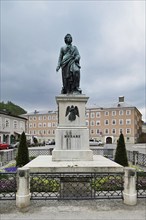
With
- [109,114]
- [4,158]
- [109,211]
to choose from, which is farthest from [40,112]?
[109,211]

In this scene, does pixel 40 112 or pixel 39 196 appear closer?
pixel 39 196

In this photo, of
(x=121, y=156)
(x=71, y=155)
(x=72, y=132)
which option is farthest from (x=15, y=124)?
(x=71, y=155)

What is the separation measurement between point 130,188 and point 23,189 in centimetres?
332

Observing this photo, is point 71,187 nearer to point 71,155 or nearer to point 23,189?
point 23,189

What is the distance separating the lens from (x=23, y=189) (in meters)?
5.95

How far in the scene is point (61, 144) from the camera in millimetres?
9773

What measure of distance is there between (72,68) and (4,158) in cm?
1162

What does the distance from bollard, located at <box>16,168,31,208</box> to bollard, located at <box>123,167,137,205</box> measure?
10.1 ft

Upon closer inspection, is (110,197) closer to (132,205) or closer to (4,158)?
(132,205)

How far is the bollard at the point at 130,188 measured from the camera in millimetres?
6039

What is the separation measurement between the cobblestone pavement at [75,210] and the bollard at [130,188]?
0.18 m

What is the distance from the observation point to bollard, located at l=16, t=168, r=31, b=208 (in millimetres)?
5875

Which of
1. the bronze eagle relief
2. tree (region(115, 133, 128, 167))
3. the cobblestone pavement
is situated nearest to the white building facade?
tree (region(115, 133, 128, 167))

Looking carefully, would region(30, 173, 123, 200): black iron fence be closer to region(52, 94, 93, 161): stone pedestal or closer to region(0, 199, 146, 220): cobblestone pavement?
region(0, 199, 146, 220): cobblestone pavement
